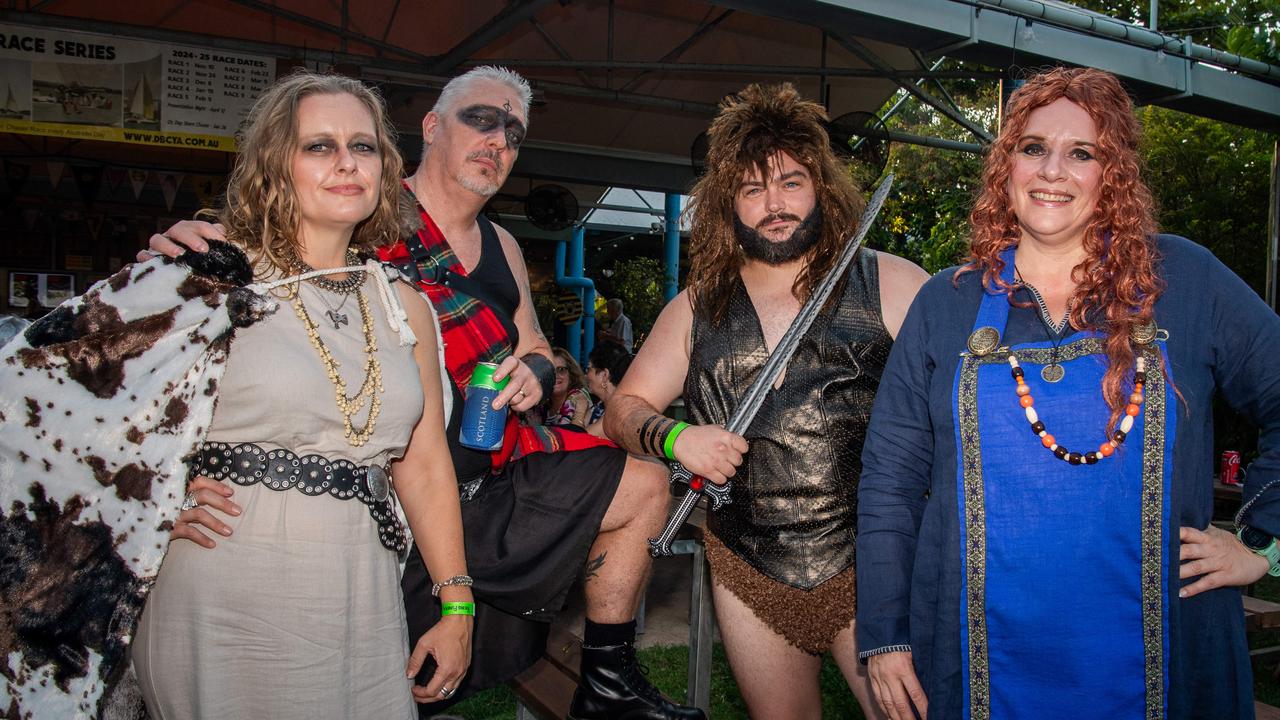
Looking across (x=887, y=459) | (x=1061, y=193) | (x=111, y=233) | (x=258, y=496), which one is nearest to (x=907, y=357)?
(x=887, y=459)

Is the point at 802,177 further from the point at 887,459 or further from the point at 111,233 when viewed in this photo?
the point at 111,233

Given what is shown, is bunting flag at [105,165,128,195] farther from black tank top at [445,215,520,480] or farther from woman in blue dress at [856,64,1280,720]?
woman in blue dress at [856,64,1280,720]

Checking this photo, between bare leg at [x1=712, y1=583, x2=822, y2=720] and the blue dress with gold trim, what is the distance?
0.57 metres

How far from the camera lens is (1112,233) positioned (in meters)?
1.87

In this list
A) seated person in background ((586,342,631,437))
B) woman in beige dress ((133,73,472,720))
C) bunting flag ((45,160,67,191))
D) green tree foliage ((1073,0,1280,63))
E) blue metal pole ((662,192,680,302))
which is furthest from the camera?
blue metal pole ((662,192,680,302))

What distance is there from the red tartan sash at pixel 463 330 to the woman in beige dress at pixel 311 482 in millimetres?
410

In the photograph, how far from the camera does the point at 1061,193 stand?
1854 mm

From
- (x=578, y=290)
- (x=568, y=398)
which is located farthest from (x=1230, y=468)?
(x=578, y=290)

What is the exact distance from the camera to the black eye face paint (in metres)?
2.98

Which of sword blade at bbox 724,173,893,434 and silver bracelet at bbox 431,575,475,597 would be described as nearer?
silver bracelet at bbox 431,575,475,597

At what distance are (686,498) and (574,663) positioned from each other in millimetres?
830

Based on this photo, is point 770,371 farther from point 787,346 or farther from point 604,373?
point 604,373

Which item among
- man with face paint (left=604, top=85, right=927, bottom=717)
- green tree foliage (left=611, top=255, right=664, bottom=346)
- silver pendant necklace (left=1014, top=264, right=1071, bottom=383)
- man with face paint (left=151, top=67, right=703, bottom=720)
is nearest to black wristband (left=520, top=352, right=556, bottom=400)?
man with face paint (left=151, top=67, right=703, bottom=720)

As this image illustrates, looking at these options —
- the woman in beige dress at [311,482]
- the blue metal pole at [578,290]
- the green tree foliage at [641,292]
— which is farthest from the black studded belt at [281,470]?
the blue metal pole at [578,290]
